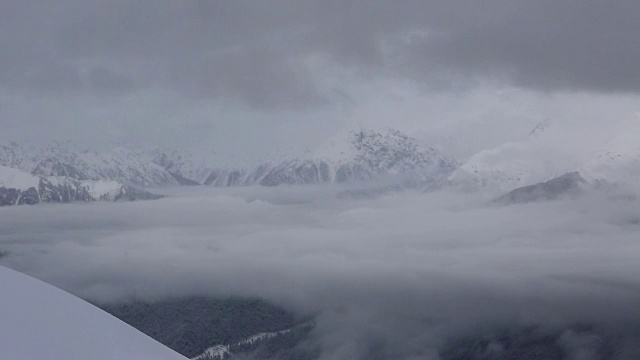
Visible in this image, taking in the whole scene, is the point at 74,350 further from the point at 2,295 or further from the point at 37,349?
the point at 2,295

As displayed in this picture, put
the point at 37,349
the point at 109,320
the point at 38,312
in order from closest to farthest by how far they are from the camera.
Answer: the point at 37,349
the point at 38,312
the point at 109,320

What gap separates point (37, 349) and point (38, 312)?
274cm

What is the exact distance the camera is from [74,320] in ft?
104

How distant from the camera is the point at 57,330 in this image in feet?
99.3

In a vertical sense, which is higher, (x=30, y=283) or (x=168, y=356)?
(x=30, y=283)

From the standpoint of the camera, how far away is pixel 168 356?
33219 mm

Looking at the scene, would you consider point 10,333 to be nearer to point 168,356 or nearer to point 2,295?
point 2,295

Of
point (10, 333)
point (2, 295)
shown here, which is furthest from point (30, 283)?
point (10, 333)

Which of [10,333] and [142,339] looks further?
[142,339]

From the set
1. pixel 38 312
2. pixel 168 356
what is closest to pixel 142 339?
pixel 168 356

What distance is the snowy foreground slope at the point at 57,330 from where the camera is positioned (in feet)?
94.2

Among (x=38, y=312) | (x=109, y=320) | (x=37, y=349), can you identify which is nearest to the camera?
(x=37, y=349)

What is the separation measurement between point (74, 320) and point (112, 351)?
2.30m

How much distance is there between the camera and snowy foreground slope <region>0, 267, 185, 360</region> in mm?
28719
